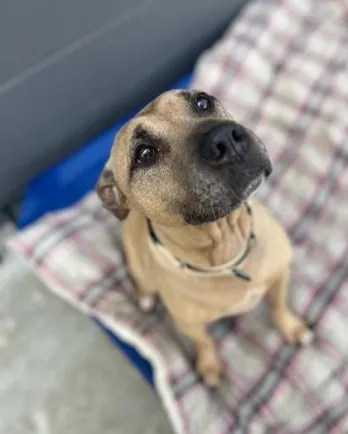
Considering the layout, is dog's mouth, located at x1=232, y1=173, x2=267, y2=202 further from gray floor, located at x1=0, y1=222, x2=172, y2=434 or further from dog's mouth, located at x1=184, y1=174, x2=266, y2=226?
gray floor, located at x1=0, y1=222, x2=172, y2=434

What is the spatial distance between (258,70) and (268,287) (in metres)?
1.43

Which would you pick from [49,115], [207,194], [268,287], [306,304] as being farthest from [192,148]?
[49,115]

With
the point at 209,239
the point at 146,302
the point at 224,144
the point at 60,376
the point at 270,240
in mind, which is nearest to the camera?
the point at 224,144

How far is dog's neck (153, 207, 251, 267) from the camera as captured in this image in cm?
167

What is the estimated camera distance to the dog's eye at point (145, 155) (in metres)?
1.55

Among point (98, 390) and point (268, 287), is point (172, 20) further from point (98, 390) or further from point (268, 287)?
point (98, 390)

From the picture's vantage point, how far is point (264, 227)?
191cm

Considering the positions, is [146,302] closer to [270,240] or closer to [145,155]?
[270,240]

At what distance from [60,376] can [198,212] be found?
1.55 m

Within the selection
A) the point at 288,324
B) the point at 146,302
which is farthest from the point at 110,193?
the point at 288,324

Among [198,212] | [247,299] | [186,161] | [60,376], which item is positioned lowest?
[60,376]

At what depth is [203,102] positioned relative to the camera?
1.64 metres

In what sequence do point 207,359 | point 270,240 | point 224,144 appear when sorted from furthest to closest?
point 207,359 < point 270,240 < point 224,144

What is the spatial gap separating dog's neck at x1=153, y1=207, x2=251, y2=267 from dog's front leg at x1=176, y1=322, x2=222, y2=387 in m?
0.46
